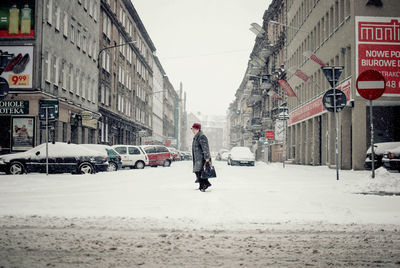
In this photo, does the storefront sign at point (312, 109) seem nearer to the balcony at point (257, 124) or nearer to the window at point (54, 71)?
the balcony at point (257, 124)

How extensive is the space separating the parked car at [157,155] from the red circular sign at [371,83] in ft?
69.1

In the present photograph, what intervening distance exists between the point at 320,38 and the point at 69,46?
17.4 m

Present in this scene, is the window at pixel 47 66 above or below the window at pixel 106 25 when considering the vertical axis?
below

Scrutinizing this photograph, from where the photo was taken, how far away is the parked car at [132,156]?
31406 millimetres

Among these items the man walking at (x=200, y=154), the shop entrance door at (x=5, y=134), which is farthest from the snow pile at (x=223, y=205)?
the shop entrance door at (x=5, y=134)

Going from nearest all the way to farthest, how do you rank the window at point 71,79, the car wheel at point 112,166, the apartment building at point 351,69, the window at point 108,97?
the apartment building at point 351,69 < the car wheel at point 112,166 < the window at point 71,79 < the window at point 108,97

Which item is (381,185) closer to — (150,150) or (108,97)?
(150,150)

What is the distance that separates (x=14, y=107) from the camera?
2856 cm

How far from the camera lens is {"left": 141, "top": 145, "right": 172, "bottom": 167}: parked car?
3369 cm

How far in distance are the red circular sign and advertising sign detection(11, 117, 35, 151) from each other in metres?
20.3

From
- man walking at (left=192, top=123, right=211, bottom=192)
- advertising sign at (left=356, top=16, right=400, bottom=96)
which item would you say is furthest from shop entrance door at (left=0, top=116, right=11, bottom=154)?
advertising sign at (left=356, top=16, right=400, bottom=96)

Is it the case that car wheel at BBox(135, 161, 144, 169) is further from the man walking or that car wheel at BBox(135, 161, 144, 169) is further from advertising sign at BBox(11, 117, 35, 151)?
the man walking

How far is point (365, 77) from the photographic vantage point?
1387cm

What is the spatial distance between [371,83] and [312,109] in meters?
23.9
